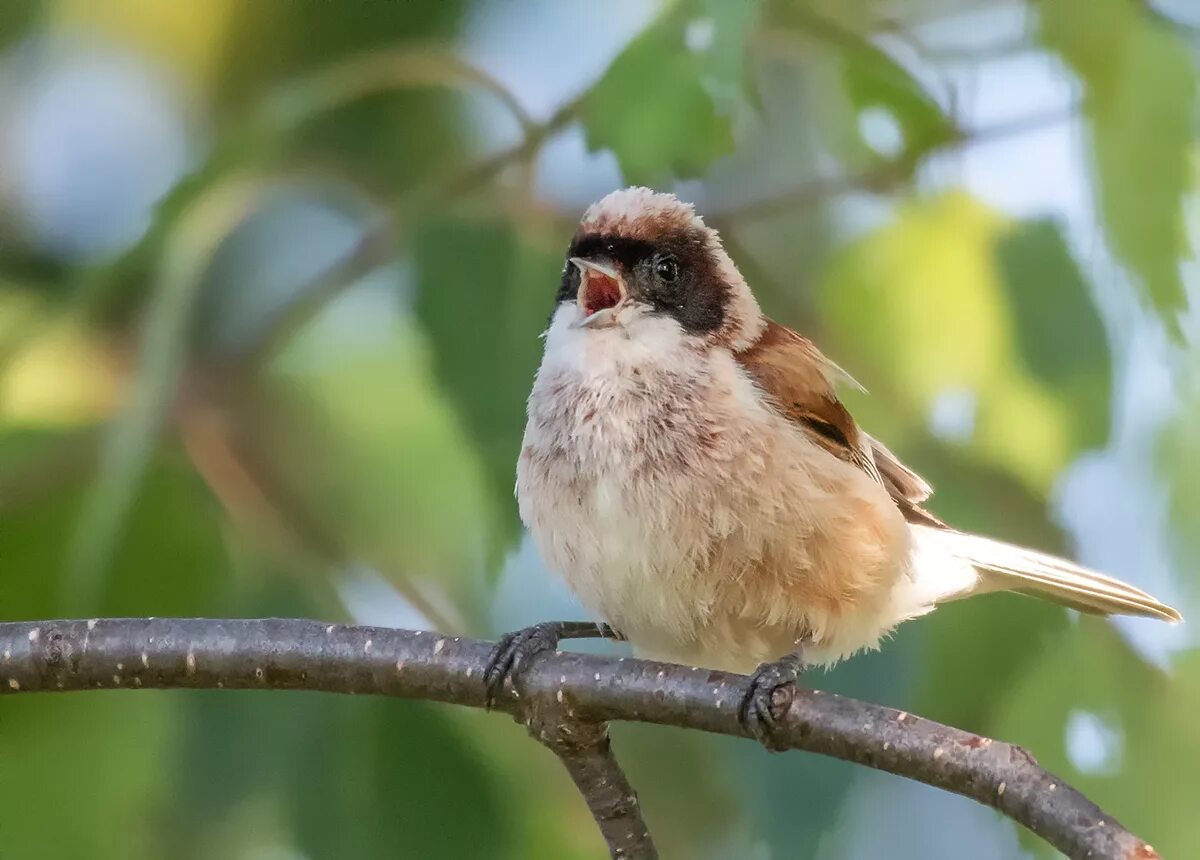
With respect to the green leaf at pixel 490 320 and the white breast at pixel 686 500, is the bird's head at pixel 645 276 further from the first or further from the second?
the green leaf at pixel 490 320

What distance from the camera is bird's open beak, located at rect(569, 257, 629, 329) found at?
1.12 m

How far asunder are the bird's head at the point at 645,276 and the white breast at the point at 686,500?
0.01m

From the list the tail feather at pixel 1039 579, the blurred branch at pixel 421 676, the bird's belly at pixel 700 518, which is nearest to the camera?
the blurred branch at pixel 421 676

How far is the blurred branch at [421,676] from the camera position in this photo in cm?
88

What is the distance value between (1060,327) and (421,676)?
751 mm

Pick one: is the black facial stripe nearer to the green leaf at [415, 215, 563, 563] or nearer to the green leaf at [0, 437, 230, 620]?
the green leaf at [415, 215, 563, 563]

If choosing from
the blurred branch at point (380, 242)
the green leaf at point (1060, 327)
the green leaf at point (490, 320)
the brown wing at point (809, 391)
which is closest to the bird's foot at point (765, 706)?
the brown wing at point (809, 391)

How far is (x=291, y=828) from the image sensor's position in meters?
1.29

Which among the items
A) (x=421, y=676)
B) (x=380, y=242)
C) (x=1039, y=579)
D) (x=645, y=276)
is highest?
(x=380, y=242)

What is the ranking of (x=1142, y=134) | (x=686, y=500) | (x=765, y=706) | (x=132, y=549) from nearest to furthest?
(x=765, y=706) → (x=686, y=500) → (x=1142, y=134) → (x=132, y=549)

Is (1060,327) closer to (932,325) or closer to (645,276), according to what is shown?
(932,325)

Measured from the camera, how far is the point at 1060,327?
1.29 meters

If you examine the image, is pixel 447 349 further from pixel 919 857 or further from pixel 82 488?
pixel 919 857

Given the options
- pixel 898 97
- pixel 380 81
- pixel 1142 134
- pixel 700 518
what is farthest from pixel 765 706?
pixel 380 81
